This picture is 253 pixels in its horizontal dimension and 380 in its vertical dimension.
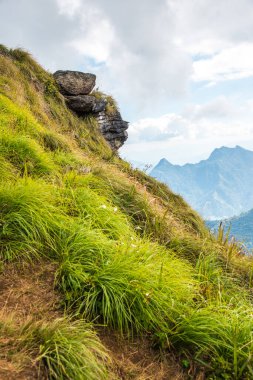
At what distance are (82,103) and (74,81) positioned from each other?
1480mm

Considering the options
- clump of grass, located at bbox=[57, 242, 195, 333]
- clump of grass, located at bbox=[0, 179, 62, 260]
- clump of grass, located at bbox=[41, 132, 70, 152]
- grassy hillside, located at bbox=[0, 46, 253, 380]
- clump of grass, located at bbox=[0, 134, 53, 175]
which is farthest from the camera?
clump of grass, located at bbox=[41, 132, 70, 152]

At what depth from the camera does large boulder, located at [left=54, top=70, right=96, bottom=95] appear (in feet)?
68.7

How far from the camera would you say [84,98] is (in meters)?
21.2

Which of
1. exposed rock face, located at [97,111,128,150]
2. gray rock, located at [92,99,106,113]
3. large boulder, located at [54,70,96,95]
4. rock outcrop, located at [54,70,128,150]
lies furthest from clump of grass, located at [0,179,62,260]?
exposed rock face, located at [97,111,128,150]

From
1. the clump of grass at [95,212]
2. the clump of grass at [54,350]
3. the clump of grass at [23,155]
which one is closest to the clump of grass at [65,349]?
the clump of grass at [54,350]

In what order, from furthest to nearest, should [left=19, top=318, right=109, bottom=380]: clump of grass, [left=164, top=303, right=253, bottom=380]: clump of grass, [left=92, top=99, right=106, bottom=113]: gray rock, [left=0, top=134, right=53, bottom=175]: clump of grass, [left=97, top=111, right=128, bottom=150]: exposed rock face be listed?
[left=97, top=111, right=128, bottom=150]: exposed rock face
[left=92, top=99, right=106, bottom=113]: gray rock
[left=0, top=134, right=53, bottom=175]: clump of grass
[left=164, top=303, right=253, bottom=380]: clump of grass
[left=19, top=318, right=109, bottom=380]: clump of grass

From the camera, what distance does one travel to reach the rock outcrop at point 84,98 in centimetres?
2098

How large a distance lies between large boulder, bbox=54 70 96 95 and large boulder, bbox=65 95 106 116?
0.47 meters

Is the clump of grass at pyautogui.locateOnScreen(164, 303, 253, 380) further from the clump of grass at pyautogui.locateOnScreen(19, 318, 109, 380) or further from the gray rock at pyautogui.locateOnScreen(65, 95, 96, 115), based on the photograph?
the gray rock at pyautogui.locateOnScreen(65, 95, 96, 115)

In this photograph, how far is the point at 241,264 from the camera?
726 cm

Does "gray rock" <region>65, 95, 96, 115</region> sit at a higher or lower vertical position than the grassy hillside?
higher

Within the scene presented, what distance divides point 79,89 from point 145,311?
63.4 feet

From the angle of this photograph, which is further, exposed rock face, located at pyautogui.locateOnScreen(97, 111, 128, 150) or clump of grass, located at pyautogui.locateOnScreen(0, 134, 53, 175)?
exposed rock face, located at pyautogui.locateOnScreen(97, 111, 128, 150)

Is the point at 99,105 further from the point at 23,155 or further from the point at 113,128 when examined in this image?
the point at 23,155
